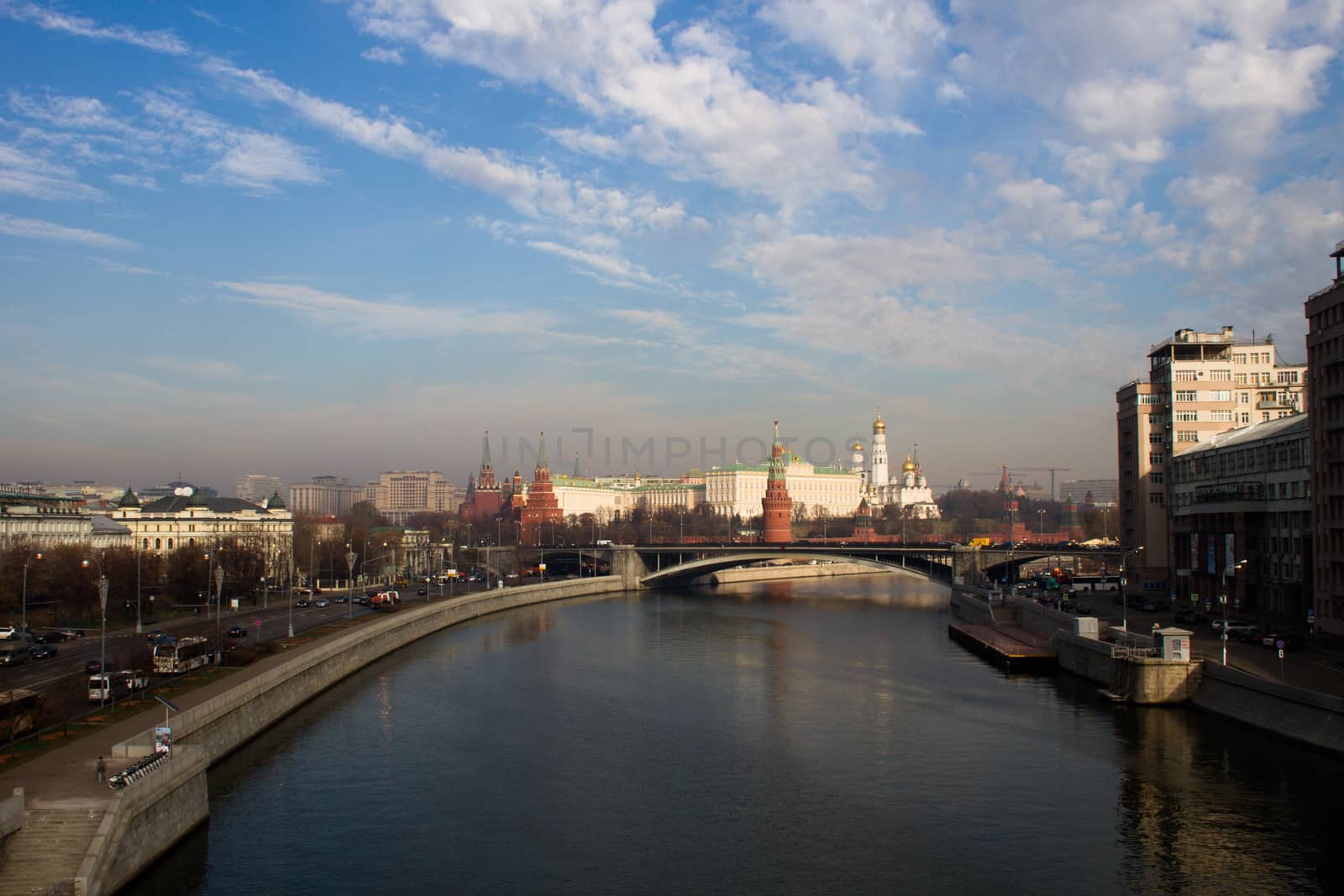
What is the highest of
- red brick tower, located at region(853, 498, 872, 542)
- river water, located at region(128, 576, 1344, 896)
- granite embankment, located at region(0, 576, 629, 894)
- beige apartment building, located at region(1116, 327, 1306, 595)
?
beige apartment building, located at region(1116, 327, 1306, 595)

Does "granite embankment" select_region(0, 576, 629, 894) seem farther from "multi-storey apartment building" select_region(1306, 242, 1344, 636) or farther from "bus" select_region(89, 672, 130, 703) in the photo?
"multi-storey apartment building" select_region(1306, 242, 1344, 636)

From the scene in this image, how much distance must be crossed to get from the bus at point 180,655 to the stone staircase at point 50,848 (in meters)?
14.1

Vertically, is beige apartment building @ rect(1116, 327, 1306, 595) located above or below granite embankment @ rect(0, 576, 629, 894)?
above

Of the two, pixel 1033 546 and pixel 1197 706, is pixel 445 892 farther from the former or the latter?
pixel 1033 546

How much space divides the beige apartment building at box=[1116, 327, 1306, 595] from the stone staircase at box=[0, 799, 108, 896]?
52019 mm

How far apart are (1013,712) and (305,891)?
2320 cm

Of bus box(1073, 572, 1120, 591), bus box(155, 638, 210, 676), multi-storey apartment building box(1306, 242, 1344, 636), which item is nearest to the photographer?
bus box(155, 638, 210, 676)

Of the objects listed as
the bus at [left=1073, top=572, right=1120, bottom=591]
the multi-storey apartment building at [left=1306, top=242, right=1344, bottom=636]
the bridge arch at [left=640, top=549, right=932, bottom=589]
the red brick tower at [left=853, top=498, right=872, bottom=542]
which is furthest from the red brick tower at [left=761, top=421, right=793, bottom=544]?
the multi-storey apartment building at [left=1306, top=242, right=1344, bottom=636]

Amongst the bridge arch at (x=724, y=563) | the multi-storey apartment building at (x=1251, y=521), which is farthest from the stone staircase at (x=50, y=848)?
the bridge arch at (x=724, y=563)

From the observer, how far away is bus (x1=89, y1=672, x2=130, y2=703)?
2753 centimetres

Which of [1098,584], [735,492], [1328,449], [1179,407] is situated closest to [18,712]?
[1328,449]

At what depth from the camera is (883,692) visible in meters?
38.2

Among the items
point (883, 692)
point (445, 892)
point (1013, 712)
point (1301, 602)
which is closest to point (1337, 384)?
point (1301, 602)

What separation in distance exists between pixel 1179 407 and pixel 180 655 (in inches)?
2006
